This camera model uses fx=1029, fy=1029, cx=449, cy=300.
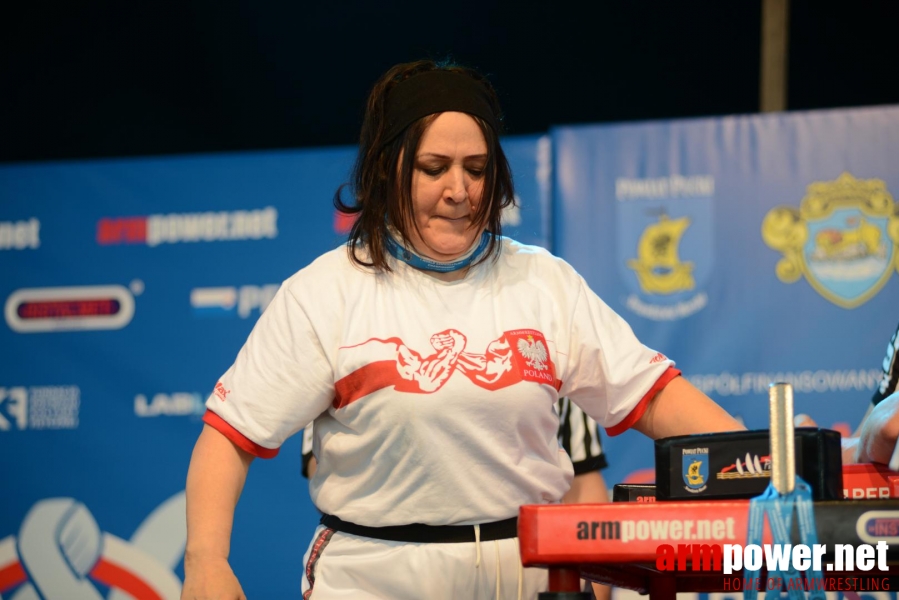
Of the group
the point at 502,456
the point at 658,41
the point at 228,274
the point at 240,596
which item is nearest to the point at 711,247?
the point at 658,41

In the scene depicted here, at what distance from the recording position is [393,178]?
1656mm

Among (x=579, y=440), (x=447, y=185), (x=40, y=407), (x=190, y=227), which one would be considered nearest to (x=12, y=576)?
(x=40, y=407)

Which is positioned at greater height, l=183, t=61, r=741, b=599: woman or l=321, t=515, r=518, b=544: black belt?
l=183, t=61, r=741, b=599: woman

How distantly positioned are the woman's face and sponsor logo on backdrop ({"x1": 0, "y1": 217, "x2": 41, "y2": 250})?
2.23m

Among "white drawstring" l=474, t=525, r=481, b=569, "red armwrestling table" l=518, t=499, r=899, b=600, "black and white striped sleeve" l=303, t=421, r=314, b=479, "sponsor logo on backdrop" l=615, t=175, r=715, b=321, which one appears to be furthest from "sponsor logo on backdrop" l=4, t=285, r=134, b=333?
"red armwrestling table" l=518, t=499, r=899, b=600

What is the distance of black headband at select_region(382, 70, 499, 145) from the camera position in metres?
1.63

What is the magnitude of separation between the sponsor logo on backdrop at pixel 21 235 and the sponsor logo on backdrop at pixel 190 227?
22 centimetres

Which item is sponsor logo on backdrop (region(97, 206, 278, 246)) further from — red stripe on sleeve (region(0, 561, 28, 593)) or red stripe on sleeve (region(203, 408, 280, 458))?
red stripe on sleeve (region(203, 408, 280, 458))

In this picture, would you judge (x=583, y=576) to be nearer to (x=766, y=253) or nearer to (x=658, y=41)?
(x=766, y=253)

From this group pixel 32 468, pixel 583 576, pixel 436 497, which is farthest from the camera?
pixel 32 468

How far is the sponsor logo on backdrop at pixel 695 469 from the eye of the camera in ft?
3.94

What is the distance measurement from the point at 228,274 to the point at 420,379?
1995 mm

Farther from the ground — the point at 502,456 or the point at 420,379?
the point at 420,379

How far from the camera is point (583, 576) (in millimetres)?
1316
